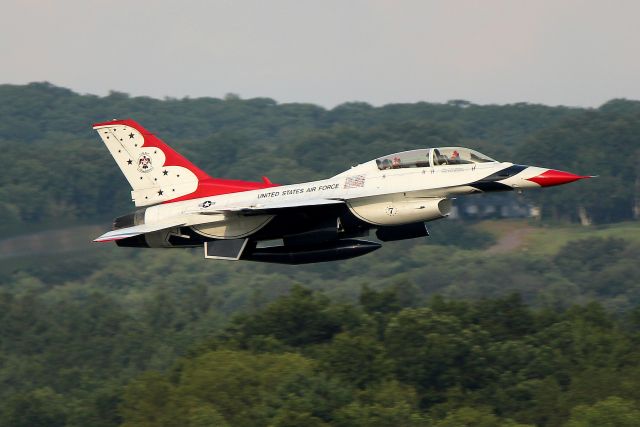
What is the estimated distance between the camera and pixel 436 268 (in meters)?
126

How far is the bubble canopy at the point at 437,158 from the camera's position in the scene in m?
29.6

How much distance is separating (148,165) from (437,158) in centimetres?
760

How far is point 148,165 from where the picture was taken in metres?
33.1

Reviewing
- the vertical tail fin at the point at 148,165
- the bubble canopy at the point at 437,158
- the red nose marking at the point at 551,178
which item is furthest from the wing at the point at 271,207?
the red nose marking at the point at 551,178

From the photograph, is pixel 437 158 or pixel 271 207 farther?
pixel 271 207

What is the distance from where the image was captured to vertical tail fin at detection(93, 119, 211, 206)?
3281 cm

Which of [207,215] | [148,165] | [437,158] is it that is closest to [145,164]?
[148,165]

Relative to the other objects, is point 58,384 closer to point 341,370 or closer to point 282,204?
point 341,370

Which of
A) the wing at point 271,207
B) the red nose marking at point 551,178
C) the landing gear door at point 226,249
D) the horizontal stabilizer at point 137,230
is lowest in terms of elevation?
the landing gear door at point 226,249

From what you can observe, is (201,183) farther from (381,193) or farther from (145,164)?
(381,193)

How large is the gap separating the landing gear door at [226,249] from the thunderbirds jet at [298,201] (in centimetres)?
2

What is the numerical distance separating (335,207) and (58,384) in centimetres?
5400

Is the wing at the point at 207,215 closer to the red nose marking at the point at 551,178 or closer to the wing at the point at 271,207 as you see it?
the wing at the point at 271,207

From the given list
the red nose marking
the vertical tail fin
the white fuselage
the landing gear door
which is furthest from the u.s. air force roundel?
the red nose marking
